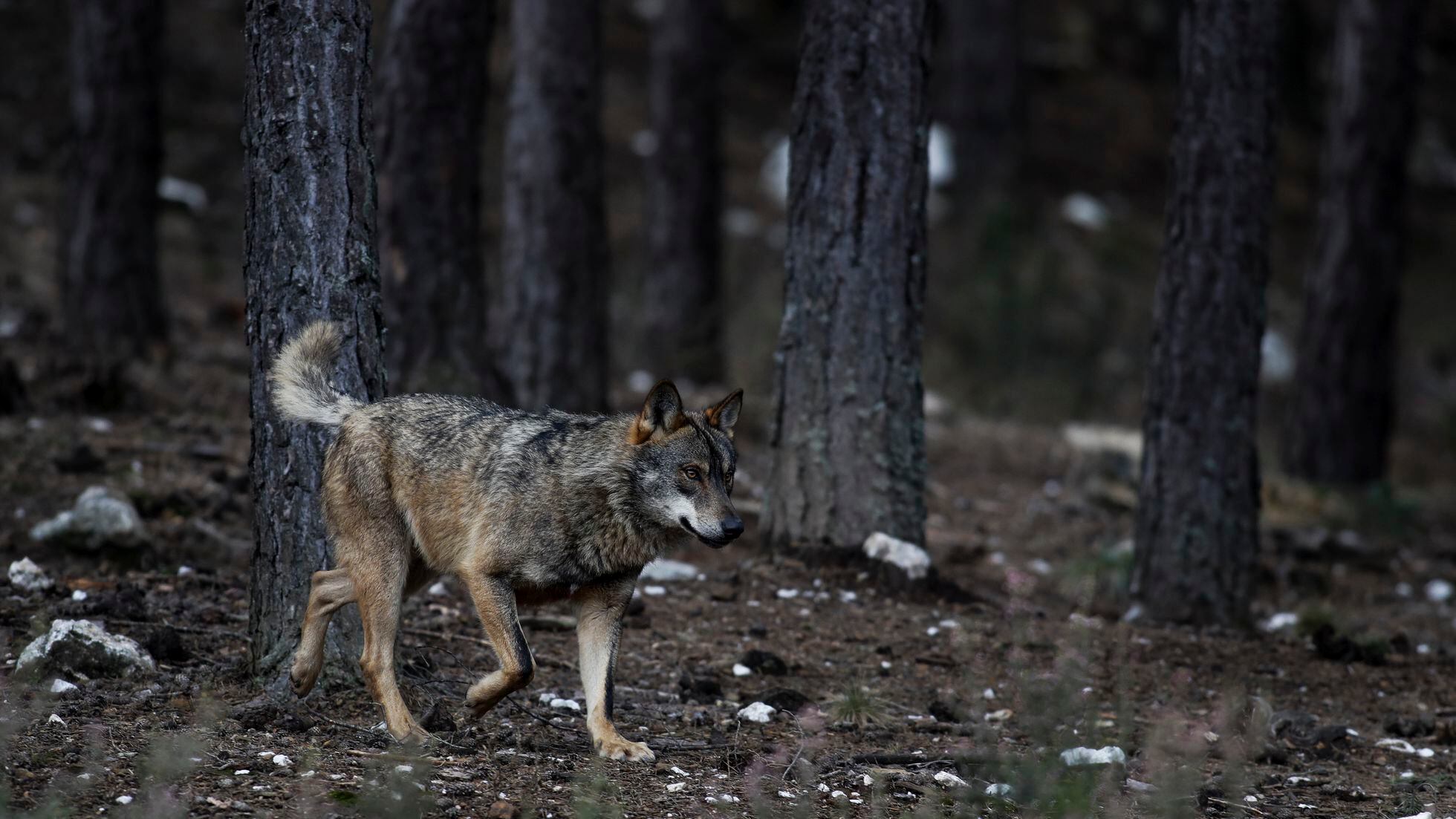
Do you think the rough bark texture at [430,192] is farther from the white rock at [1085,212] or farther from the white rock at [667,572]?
the white rock at [1085,212]

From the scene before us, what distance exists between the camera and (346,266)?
6.37 metres

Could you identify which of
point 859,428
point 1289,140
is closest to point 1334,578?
point 859,428

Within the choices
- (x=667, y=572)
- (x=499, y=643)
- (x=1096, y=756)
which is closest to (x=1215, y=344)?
(x=667, y=572)

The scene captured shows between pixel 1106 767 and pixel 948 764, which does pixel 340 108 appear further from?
pixel 1106 767

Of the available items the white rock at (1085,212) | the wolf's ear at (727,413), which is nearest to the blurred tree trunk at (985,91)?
the white rock at (1085,212)

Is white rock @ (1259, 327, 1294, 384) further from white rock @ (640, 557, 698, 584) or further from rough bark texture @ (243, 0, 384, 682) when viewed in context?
rough bark texture @ (243, 0, 384, 682)

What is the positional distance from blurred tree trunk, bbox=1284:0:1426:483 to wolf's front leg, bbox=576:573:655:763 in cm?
1218

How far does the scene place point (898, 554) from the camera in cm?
926

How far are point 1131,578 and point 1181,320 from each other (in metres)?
1.88

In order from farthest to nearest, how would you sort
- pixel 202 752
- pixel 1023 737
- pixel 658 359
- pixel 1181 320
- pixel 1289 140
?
pixel 1289 140, pixel 658 359, pixel 1181 320, pixel 1023 737, pixel 202 752

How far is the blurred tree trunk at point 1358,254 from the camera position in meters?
16.0

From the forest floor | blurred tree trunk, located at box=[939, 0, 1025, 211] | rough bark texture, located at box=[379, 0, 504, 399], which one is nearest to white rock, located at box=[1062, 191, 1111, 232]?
blurred tree trunk, located at box=[939, 0, 1025, 211]

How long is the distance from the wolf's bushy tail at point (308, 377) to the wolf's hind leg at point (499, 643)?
941 millimetres

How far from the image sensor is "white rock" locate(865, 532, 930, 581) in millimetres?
9242
